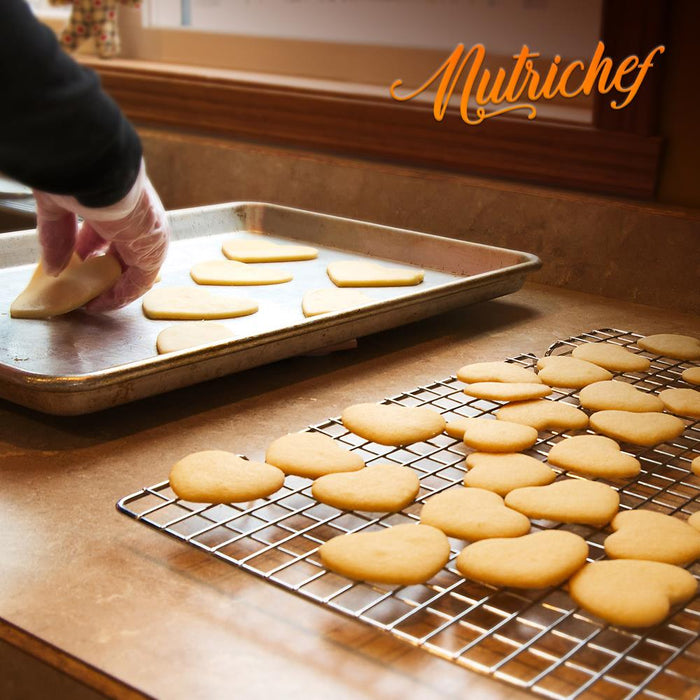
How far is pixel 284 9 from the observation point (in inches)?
93.3

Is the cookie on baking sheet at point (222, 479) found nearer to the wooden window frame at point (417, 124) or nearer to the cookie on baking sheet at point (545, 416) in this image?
Answer: the cookie on baking sheet at point (545, 416)

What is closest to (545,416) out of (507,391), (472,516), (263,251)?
(507,391)

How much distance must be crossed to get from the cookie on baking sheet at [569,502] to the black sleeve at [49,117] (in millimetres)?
495

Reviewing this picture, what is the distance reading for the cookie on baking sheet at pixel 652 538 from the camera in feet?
2.73

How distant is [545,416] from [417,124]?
3.26 ft

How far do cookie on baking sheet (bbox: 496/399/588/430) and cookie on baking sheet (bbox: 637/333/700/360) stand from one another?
0.90 feet

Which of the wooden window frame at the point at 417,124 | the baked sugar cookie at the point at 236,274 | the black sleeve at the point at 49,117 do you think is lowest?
the baked sugar cookie at the point at 236,274

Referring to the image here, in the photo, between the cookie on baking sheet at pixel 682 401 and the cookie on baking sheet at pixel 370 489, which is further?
the cookie on baking sheet at pixel 682 401

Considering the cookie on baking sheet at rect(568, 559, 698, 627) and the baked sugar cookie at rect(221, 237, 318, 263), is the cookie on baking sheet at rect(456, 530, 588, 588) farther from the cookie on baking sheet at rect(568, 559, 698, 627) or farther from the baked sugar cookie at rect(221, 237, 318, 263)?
the baked sugar cookie at rect(221, 237, 318, 263)

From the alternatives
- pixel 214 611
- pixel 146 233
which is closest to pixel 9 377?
pixel 146 233

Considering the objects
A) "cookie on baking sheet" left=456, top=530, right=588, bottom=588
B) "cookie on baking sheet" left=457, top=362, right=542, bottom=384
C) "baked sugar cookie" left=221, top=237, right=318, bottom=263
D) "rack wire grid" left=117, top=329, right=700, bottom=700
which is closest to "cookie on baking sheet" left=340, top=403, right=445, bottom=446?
"rack wire grid" left=117, top=329, right=700, bottom=700

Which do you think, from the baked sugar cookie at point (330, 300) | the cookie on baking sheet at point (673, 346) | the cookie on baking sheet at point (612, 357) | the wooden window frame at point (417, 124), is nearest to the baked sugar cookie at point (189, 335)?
the baked sugar cookie at point (330, 300)

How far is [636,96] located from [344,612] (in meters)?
1.22

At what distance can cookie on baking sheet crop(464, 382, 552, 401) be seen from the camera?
1163 mm
